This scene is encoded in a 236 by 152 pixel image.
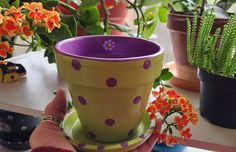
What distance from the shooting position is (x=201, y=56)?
46cm

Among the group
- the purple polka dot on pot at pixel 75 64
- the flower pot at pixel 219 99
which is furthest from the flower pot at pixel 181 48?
the purple polka dot on pot at pixel 75 64

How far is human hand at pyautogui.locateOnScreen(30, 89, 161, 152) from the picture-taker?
331 mm

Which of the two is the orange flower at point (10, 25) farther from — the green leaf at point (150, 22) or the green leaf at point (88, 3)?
the green leaf at point (150, 22)

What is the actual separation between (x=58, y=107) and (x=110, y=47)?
0.36 feet

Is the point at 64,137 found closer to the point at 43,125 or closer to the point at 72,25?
the point at 43,125

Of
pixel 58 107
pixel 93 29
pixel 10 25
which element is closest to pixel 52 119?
pixel 58 107

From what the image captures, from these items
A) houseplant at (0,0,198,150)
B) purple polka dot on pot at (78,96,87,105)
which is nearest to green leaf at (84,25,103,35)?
houseplant at (0,0,198,150)

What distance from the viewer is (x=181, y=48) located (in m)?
0.64

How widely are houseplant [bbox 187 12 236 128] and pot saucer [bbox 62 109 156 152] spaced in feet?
0.39

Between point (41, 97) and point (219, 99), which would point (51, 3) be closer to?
point (41, 97)

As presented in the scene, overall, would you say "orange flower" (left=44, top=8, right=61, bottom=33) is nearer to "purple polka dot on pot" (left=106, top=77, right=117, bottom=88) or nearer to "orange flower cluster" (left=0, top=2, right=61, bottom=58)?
"orange flower cluster" (left=0, top=2, right=61, bottom=58)

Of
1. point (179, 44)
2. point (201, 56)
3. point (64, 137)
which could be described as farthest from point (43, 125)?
point (179, 44)

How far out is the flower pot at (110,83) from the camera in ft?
1.02

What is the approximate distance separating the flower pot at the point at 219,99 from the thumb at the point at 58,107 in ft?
0.71
